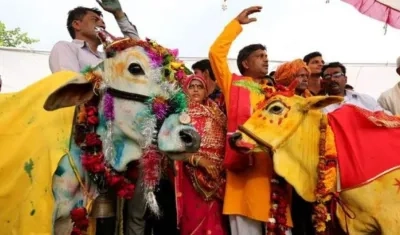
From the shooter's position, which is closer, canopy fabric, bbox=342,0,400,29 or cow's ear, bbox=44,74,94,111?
cow's ear, bbox=44,74,94,111

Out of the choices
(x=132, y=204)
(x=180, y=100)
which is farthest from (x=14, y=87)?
(x=180, y=100)

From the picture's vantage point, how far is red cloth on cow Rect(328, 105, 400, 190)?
4066 mm

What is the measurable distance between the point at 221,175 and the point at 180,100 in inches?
58.5

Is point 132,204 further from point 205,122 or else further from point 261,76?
point 261,76

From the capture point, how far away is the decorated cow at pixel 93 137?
297 cm

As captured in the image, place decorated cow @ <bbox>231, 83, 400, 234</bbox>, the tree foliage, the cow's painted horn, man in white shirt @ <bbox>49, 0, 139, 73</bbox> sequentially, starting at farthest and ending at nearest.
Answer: the tree foliage, decorated cow @ <bbox>231, 83, 400, 234</bbox>, man in white shirt @ <bbox>49, 0, 139, 73</bbox>, the cow's painted horn

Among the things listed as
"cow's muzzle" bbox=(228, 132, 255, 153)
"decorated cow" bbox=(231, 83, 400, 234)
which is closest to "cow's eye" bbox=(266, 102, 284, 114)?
"decorated cow" bbox=(231, 83, 400, 234)

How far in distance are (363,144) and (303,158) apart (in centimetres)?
47

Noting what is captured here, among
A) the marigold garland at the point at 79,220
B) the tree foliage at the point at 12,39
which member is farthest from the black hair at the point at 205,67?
the tree foliage at the point at 12,39

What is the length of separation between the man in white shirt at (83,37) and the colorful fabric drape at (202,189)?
89cm

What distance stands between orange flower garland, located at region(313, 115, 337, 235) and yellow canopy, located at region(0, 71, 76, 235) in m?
1.95

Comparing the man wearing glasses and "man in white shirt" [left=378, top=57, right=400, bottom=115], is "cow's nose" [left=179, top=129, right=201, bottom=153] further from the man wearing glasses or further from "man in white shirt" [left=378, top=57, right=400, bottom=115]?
"man in white shirt" [left=378, top=57, right=400, bottom=115]

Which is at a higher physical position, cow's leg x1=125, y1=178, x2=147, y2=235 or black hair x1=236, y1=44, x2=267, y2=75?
black hair x1=236, y1=44, x2=267, y2=75

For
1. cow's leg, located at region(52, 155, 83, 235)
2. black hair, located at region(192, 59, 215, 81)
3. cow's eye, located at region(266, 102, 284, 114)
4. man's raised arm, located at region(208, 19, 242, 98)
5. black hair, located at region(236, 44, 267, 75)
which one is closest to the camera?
cow's leg, located at region(52, 155, 83, 235)
